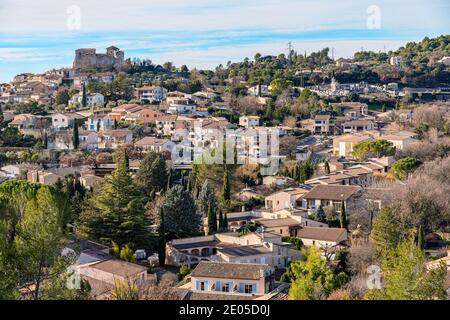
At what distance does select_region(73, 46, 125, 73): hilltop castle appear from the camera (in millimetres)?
39938

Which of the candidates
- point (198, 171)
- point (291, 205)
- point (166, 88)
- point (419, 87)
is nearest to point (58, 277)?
point (291, 205)

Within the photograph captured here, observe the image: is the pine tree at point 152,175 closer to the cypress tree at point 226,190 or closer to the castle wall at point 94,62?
the cypress tree at point 226,190

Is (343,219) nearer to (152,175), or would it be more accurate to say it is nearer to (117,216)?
(117,216)

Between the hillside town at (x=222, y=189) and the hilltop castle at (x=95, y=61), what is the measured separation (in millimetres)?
789

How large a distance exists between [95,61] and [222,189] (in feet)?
80.0

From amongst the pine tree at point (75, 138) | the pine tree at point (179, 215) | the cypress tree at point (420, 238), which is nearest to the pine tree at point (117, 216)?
the pine tree at point (179, 215)

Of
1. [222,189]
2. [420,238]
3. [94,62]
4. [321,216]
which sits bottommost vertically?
[321,216]

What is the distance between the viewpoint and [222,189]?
18.7m

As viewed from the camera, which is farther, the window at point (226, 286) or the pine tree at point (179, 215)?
the pine tree at point (179, 215)

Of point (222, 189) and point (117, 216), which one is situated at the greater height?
point (117, 216)

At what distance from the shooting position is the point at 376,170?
19.9m

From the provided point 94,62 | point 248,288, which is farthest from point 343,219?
point 94,62

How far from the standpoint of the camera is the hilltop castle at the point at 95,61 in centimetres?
3994

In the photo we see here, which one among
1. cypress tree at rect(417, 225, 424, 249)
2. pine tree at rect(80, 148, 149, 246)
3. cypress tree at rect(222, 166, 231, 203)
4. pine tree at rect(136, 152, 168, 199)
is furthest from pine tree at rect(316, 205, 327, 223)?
A: pine tree at rect(136, 152, 168, 199)
